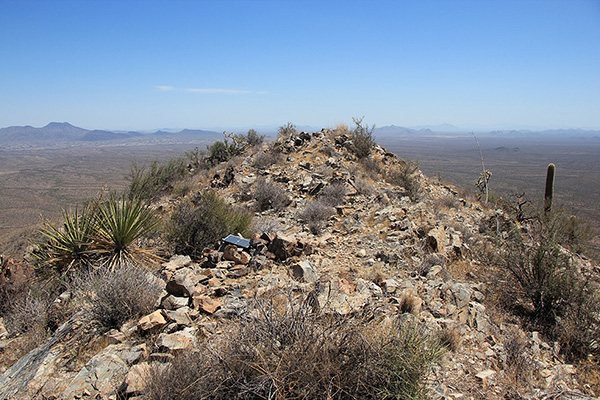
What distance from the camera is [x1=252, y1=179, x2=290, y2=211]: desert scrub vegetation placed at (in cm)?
1009

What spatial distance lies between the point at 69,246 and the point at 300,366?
500cm

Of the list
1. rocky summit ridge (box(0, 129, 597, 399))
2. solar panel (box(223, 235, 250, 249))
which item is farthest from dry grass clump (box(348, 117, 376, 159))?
solar panel (box(223, 235, 250, 249))

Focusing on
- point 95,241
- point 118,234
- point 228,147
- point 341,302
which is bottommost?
point 341,302

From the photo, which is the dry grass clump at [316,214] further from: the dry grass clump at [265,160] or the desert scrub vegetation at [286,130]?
the desert scrub vegetation at [286,130]

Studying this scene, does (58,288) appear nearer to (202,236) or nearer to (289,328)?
(202,236)

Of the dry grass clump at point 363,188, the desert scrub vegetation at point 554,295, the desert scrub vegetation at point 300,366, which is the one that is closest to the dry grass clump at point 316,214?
the dry grass clump at point 363,188

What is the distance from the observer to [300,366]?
237 cm

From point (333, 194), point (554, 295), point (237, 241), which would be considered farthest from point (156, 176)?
point (554, 295)

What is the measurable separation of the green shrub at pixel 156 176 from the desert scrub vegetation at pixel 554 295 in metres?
12.6

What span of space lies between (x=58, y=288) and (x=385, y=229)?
6.50m

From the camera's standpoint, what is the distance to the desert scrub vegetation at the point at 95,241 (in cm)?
526

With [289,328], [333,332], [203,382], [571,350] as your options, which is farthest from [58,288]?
[571,350]

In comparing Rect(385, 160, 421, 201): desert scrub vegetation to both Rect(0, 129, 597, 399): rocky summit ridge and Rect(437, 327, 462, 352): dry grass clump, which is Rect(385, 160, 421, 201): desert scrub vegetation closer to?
Rect(0, 129, 597, 399): rocky summit ridge

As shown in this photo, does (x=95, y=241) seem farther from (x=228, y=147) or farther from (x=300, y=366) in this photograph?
(x=228, y=147)
